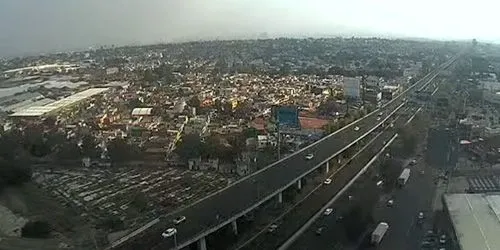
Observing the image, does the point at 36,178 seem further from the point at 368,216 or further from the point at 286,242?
the point at 368,216

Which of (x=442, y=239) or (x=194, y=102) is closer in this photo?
(x=442, y=239)

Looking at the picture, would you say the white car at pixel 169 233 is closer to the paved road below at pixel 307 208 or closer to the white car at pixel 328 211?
the paved road below at pixel 307 208

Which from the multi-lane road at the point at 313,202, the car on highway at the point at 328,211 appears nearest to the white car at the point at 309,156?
the multi-lane road at the point at 313,202

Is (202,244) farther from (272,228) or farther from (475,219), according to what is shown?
(475,219)

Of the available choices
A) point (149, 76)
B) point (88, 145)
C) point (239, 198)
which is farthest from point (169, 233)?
point (149, 76)

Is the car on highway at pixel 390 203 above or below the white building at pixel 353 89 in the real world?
below

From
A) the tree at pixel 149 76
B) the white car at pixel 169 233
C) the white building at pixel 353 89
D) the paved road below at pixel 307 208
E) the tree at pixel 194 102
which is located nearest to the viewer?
the white car at pixel 169 233

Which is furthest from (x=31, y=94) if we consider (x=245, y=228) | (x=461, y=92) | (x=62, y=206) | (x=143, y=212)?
(x=461, y=92)
